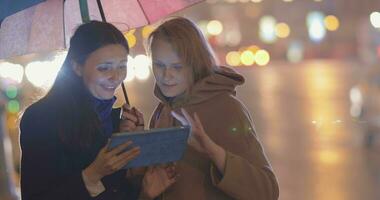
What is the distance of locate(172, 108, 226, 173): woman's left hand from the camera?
132 inches

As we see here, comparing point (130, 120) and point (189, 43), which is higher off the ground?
point (189, 43)

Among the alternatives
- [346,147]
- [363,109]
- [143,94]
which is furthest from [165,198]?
[143,94]

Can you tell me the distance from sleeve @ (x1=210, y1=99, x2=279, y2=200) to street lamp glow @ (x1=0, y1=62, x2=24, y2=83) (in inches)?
634

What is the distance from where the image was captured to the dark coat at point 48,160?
3.34 metres

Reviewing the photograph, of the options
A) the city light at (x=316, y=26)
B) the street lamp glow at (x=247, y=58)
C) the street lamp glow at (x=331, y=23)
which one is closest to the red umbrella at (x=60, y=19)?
the street lamp glow at (x=247, y=58)

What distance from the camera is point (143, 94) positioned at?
95.1 feet

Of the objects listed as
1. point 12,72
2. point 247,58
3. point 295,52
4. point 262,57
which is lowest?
point 295,52

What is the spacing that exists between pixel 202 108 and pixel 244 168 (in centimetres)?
30

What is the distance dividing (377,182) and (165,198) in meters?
8.89

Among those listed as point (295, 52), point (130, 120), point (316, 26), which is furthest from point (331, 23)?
point (130, 120)

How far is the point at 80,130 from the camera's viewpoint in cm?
344

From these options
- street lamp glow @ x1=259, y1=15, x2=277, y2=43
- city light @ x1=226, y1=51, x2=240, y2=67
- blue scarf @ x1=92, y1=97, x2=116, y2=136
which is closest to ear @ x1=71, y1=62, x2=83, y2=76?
blue scarf @ x1=92, y1=97, x2=116, y2=136

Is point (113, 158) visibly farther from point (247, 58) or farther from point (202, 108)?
point (247, 58)

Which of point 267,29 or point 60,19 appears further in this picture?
point 267,29
